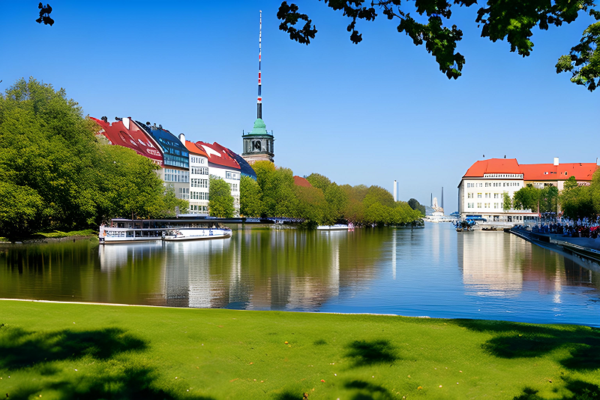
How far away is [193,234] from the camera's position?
8075 centimetres

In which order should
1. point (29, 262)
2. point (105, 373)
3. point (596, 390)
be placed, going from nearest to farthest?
point (596, 390)
point (105, 373)
point (29, 262)

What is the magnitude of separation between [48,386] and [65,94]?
6789 centimetres

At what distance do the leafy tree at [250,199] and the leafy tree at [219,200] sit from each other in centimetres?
917

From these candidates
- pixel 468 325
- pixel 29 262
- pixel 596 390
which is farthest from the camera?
pixel 29 262

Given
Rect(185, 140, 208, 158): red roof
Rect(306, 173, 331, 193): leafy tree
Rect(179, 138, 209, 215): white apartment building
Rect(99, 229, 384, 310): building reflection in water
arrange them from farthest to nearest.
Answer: Rect(306, 173, 331, 193): leafy tree
Rect(185, 140, 208, 158): red roof
Rect(179, 138, 209, 215): white apartment building
Rect(99, 229, 384, 310): building reflection in water

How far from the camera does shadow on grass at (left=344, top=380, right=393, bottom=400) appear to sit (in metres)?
7.68

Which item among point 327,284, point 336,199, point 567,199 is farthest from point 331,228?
point 327,284

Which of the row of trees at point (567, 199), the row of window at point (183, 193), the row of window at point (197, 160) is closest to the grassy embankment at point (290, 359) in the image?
the row of trees at point (567, 199)

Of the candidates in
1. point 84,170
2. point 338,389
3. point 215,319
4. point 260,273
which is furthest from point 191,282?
point 84,170

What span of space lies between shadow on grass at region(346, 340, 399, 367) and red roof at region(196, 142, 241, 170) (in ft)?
418

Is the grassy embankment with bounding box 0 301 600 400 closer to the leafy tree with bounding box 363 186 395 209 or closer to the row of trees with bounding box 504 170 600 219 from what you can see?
the row of trees with bounding box 504 170 600 219

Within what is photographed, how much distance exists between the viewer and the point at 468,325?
1210cm

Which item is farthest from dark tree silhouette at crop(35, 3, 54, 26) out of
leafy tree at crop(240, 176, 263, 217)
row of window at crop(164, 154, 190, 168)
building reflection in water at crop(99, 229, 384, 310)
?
leafy tree at crop(240, 176, 263, 217)

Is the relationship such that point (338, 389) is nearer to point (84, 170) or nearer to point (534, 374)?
point (534, 374)
